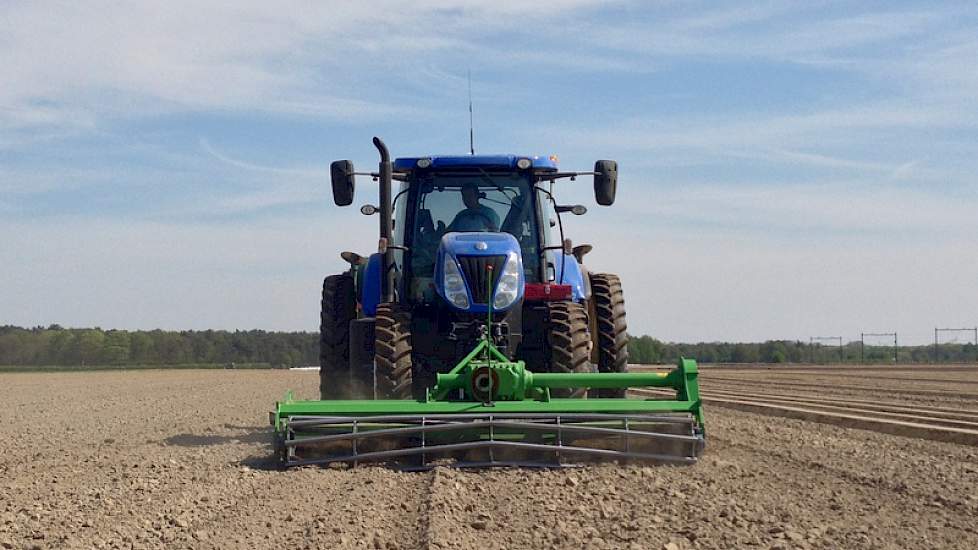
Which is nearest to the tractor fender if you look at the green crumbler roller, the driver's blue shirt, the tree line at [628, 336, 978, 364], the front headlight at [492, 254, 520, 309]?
the driver's blue shirt

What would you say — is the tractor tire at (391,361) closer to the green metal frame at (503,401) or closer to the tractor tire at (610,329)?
the green metal frame at (503,401)

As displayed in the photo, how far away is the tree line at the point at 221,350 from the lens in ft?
173

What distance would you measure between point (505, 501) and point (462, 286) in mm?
3223

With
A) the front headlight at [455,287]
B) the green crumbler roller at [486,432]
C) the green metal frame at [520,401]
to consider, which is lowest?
the green crumbler roller at [486,432]

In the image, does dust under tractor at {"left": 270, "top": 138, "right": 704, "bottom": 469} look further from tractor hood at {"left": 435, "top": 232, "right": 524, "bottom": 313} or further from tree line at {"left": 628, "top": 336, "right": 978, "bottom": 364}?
tree line at {"left": 628, "top": 336, "right": 978, "bottom": 364}

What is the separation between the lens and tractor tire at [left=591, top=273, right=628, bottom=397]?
1001 centimetres

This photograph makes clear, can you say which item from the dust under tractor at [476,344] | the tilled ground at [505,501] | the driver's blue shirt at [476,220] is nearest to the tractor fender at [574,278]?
the dust under tractor at [476,344]

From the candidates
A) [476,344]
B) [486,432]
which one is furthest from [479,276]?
[486,432]

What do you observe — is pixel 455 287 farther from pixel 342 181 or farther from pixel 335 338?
pixel 335 338

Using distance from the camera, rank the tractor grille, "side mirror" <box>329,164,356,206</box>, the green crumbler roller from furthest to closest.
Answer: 1. "side mirror" <box>329,164,356,206</box>
2. the tractor grille
3. the green crumbler roller

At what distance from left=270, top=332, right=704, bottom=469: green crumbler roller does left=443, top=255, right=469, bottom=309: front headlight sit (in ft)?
4.03

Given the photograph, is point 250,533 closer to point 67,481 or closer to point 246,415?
point 67,481

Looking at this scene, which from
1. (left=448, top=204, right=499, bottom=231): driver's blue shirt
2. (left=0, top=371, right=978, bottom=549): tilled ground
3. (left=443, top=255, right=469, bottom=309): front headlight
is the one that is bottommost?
(left=0, top=371, right=978, bottom=549): tilled ground

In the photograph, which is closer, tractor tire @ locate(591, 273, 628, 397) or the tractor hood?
the tractor hood
